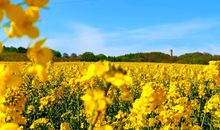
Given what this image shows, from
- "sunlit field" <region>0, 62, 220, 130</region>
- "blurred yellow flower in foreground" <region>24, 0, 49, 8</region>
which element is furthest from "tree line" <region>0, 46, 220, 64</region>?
"blurred yellow flower in foreground" <region>24, 0, 49, 8</region>

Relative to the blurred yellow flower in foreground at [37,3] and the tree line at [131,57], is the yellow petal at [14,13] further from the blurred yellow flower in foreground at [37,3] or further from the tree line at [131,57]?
the tree line at [131,57]

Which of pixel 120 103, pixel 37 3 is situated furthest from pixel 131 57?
pixel 37 3

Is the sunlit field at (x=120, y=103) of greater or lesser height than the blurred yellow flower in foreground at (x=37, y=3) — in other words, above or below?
below

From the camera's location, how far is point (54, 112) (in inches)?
437

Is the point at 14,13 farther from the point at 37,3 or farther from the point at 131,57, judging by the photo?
the point at 131,57

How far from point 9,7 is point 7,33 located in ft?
0.53

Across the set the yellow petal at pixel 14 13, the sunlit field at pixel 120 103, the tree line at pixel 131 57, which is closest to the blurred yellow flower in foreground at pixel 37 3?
the yellow petal at pixel 14 13

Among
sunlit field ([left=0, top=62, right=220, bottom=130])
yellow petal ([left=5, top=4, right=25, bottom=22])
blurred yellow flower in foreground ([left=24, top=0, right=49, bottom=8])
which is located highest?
blurred yellow flower in foreground ([left=24, top=0, right=49, bottom=8])

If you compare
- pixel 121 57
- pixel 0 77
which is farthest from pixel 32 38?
pixel 121 57

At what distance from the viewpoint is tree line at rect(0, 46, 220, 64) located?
38.9 metres

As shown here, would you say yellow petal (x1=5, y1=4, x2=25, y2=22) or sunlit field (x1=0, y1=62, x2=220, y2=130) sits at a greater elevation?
yellow petal (x1=5, y1=4, x2=25, y2=22)

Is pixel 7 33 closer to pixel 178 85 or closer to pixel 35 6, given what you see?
pixel 35 6

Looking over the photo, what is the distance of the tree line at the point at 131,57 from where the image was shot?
38906mm

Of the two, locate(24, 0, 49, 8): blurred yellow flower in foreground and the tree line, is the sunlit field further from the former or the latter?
the tree line
